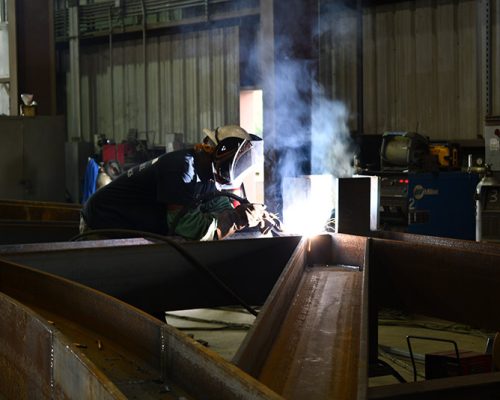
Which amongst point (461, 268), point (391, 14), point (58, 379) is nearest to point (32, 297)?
point (58, 379)

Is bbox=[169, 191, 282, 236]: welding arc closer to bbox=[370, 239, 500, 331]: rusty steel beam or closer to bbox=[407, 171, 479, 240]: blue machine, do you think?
bbox=[370, 239, 500, 331]: rusty steel beam

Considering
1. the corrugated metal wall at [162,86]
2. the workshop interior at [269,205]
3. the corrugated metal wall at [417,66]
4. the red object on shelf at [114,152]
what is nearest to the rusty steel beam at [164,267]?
the workshop interior at [269,205]

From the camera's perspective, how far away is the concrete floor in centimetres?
507

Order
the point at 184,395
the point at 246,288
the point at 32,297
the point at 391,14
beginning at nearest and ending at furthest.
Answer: the point at 184,395 < the point at 32,297 < the point at 246,288 < the point at 391,14

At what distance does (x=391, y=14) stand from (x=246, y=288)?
546 centimetres

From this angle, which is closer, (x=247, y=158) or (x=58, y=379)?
(x=58, y=379)

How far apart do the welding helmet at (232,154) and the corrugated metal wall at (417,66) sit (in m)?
4.18

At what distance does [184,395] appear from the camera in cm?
183

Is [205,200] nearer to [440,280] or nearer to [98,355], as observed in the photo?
[440,280]

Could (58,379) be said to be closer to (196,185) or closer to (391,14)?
(196,185)

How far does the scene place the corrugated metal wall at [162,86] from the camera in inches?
410

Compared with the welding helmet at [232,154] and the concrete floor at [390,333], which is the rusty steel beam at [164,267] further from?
the concrete floor at [390,333]

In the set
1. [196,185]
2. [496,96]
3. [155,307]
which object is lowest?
[155,307]

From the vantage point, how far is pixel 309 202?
176 inches
